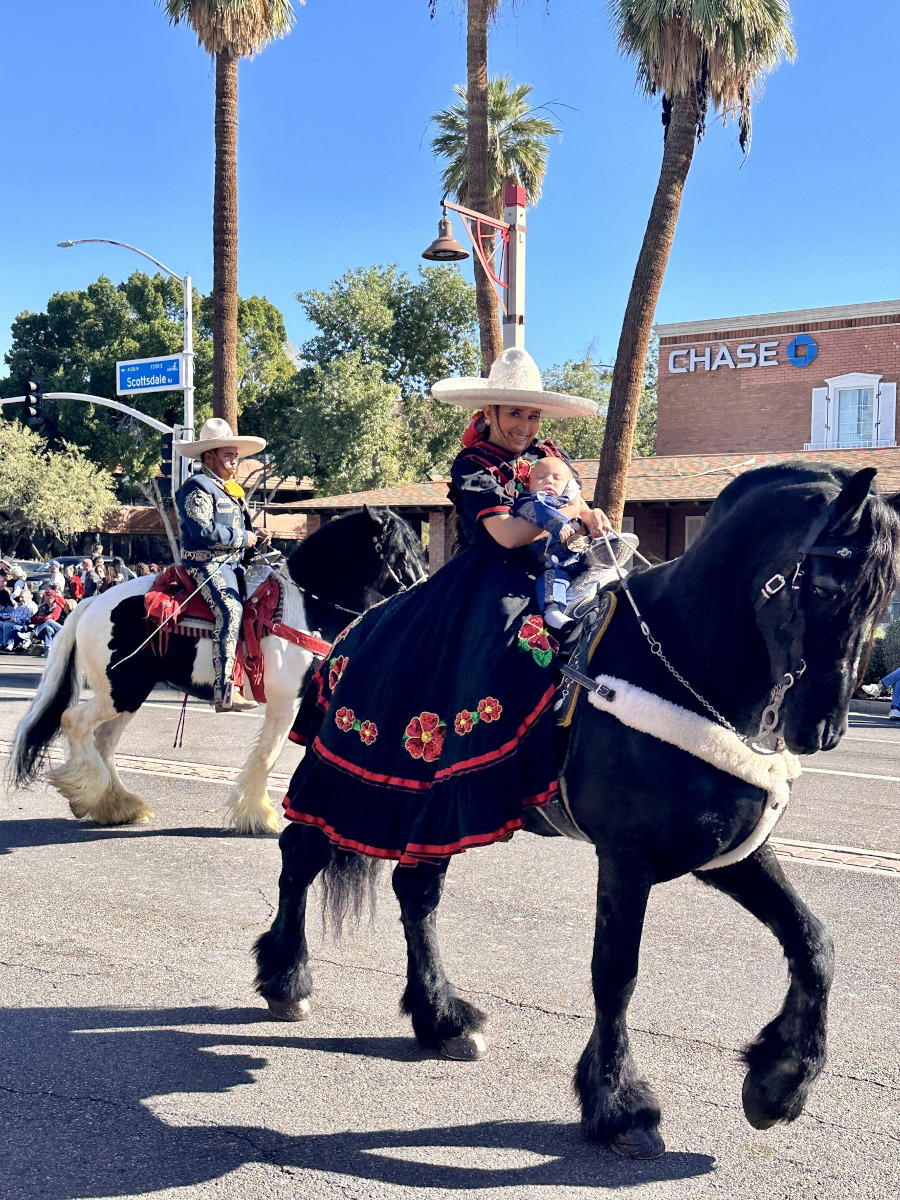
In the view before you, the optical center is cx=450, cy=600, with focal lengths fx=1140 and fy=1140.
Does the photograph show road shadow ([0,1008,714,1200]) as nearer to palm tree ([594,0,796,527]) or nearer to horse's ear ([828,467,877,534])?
horse's ear ([828,467,877,534])

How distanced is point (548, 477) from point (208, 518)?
4.23m

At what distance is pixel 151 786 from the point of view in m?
8.91

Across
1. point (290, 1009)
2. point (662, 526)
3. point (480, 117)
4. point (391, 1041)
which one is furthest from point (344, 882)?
point (662, 526)

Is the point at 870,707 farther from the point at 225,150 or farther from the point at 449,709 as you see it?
the point at 449,709

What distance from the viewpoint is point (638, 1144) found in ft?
10.6

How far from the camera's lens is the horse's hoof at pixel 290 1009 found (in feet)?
14.1

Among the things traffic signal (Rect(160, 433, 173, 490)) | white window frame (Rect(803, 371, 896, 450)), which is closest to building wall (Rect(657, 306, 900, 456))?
white window frame (Rect(803, 371, 896, 450))

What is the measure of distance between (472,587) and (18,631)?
23.0 metres

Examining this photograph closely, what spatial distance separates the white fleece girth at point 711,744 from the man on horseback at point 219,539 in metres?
4.59

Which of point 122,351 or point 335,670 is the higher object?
point 122,351

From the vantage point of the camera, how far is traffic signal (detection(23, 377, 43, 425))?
2666 centimetres

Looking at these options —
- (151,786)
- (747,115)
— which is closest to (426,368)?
(747,115)

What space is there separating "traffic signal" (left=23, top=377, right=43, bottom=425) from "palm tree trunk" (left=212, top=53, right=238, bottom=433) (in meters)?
8.70

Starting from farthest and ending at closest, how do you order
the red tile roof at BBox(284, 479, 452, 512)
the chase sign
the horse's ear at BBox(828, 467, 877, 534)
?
the chase sign < the red tile roof at BBox(284, 479, 452, 512) < the horse's ear at BBox(828, 467, 877, 534)
